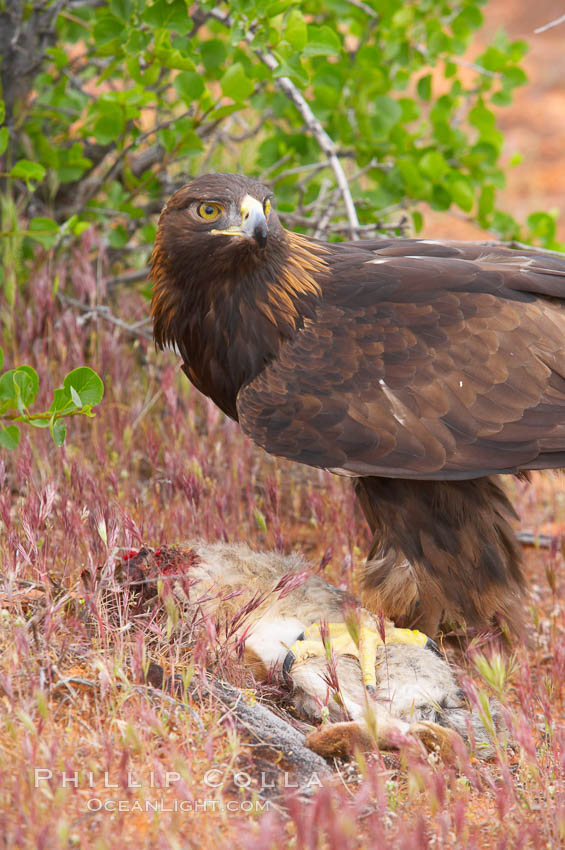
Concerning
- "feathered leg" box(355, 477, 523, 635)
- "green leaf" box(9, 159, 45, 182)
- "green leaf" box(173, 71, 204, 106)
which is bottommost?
"feathered leg" box(355, 477, 523, 635)

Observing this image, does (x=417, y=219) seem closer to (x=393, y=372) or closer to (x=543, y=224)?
(x=543, y=224)

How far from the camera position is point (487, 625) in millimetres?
3611

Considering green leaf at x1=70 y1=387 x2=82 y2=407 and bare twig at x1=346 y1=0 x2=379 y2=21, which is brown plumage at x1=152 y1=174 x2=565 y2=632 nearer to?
green leaf at x1=70 y1=387 x2=82 y2=407

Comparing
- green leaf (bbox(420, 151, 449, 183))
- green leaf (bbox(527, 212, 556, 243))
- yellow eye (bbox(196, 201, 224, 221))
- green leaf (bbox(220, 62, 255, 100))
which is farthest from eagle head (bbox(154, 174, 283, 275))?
green leaf (bbox(527, 212, 556, 243))

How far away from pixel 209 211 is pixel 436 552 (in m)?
1.56

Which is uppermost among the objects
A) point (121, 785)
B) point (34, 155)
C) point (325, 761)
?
point (34, 155)

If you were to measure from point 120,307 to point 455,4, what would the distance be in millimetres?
2906

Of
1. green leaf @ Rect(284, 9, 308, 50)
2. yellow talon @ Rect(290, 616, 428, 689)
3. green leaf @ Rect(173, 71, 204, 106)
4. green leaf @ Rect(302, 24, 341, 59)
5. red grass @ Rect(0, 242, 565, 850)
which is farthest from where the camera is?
green leaf @ Rect(173, 71, 204, 106)

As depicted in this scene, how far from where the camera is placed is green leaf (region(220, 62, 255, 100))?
14.1ft

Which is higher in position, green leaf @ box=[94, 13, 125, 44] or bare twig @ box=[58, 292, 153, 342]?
green leaf @ box=[94, 13, 125, 44]

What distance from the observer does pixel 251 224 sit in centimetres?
325

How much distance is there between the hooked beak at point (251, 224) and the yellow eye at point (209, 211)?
83 millimetres

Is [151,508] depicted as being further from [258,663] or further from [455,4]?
[455,4]

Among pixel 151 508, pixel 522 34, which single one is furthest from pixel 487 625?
pixel 522 34
